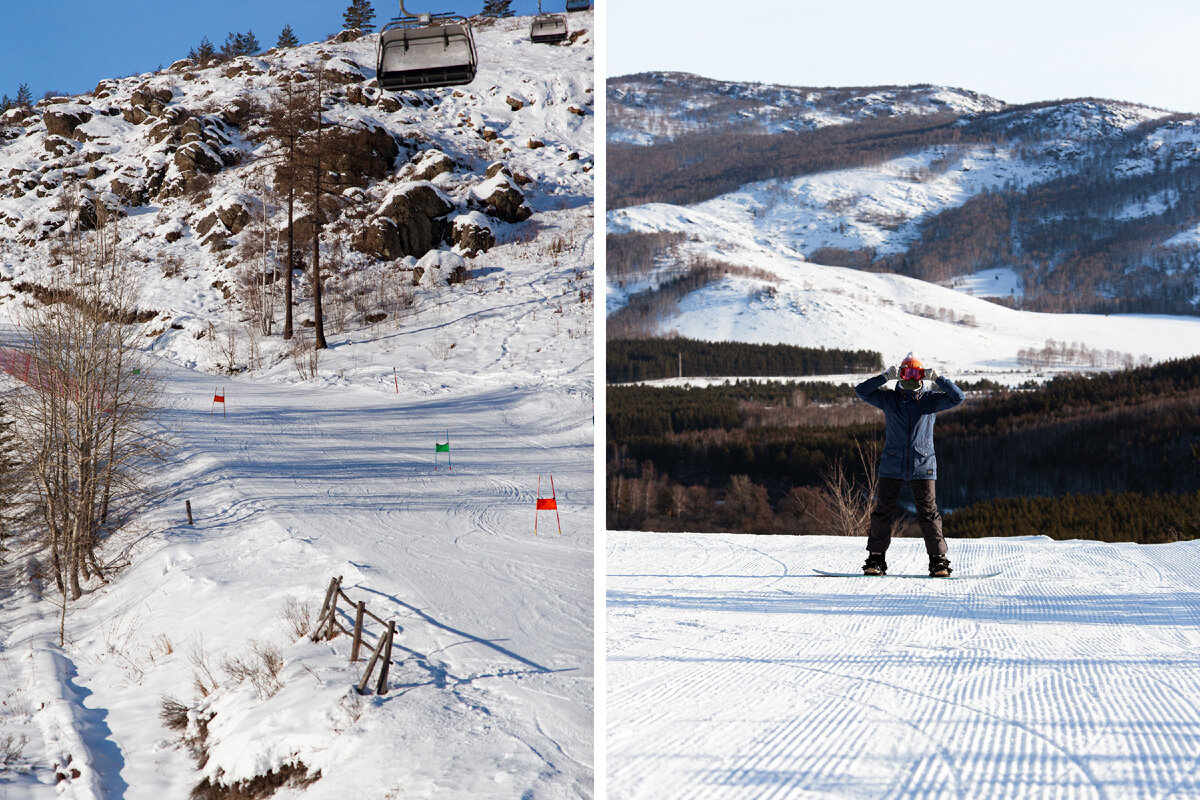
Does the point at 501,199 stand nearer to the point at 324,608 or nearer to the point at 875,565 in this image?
the point at 324,608

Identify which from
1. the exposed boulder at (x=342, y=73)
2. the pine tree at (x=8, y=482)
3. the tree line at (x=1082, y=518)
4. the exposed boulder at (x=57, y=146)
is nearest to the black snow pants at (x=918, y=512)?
the pine tree at (x=8, y=482)

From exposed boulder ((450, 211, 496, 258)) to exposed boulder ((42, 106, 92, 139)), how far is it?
961 inches

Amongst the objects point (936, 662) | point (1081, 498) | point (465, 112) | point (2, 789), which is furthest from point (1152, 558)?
point (1081, 498)

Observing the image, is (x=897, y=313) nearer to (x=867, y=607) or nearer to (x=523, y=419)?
(x=523, y=419)

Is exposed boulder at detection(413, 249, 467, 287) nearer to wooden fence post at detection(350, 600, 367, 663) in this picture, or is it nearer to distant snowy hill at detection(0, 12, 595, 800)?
distant snowy hill at detection(0, 12, 595, 800)

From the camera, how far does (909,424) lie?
16.7ft

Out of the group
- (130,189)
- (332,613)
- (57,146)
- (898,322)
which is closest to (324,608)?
(332,613)

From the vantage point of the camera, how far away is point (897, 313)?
426 ft

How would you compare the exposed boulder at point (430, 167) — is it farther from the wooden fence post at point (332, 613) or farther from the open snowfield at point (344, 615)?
the wooden fence post at point (332, 613)

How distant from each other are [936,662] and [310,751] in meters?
6.12

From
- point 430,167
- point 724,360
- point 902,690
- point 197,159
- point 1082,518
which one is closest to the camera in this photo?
point 902,690

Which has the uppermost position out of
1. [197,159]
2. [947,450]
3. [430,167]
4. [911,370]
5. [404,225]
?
[197,159]

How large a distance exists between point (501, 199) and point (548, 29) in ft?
71.8

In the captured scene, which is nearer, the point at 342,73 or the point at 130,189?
the point at 130,189
